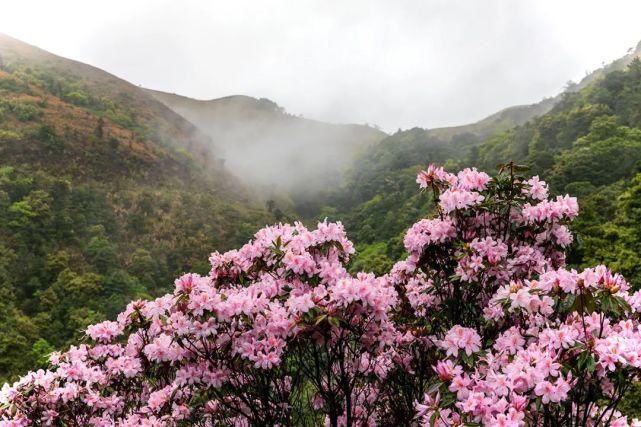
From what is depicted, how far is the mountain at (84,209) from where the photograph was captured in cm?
2856

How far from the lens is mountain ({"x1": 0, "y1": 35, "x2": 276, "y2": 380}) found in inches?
1125

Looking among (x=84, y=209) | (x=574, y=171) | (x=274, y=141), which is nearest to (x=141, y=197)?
(x=84, y=209)

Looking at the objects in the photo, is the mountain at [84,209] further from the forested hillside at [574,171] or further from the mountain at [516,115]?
the mountain at [516,115]

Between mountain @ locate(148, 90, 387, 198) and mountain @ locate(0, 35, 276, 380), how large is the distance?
21.5 m

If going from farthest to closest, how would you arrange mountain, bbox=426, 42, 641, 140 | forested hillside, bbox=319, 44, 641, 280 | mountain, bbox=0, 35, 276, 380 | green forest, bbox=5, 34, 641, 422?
mountain, bbox=426, 42, 641, 140 < mountain, bbox=0, 35, 276, 380 < green forest, bbox=5, 34, 641, 422 < forested hillside, bbox=319, 44, 641, 280

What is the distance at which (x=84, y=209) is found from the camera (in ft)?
133

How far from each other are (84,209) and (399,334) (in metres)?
41.0

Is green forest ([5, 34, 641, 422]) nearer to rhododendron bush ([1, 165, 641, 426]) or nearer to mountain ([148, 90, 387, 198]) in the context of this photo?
rhododendron bush ([1, 165, 641, 426])

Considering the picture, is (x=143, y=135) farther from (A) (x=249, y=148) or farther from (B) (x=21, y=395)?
(B) (x=21, y=395)

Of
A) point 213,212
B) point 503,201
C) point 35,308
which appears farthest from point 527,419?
point 213,212

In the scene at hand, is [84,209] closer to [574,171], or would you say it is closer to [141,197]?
[141,197]

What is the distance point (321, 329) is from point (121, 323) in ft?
8.23

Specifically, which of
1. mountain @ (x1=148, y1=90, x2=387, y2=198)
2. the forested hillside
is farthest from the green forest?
mountain @ (x1=148, y1=90, x2=387, y2=198)

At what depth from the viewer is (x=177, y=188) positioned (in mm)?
56156
